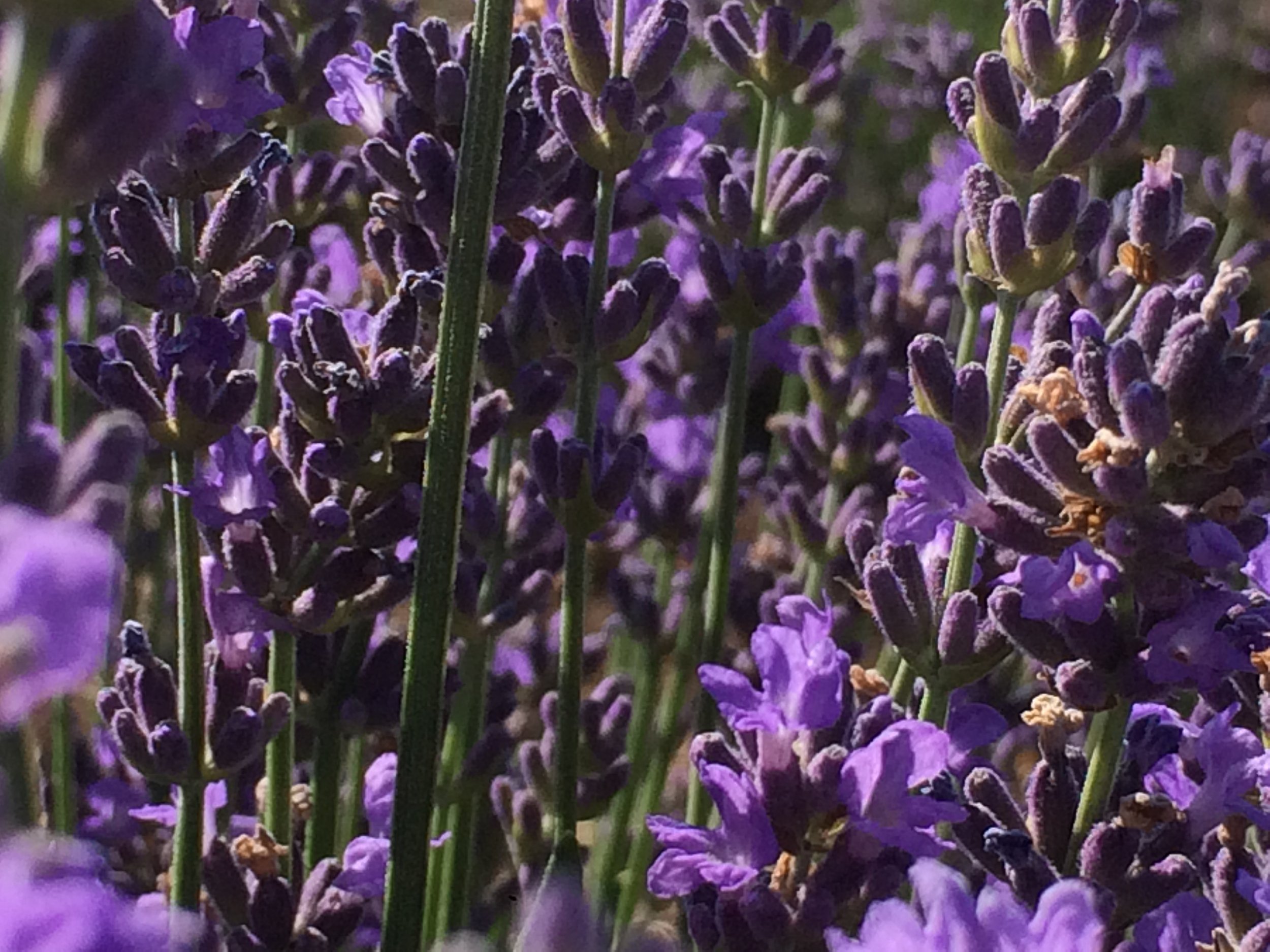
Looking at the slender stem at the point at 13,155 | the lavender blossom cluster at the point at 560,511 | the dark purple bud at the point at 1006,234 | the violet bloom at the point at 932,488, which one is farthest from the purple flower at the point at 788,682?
the slender stem at the point at 13,155

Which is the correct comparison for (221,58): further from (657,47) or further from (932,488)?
(932,488)

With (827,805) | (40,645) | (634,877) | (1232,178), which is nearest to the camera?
(40,645)

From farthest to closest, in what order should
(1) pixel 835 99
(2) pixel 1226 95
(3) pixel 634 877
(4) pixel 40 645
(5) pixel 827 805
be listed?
1. (2) pixel 1226 95
2. (1) pixel 835 99
3. (3) pixel 634 877
4. (5) pixel 827 805
5. (4) pixel 40 645

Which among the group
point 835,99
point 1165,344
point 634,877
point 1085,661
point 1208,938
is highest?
point 835,99

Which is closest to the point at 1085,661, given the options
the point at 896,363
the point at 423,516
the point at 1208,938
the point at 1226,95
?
the point at 1208,938

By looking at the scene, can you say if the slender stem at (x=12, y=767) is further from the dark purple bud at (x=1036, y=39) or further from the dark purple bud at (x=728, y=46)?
the dark purple bud at (x=728, y=46)

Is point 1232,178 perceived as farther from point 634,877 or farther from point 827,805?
point 827,805
